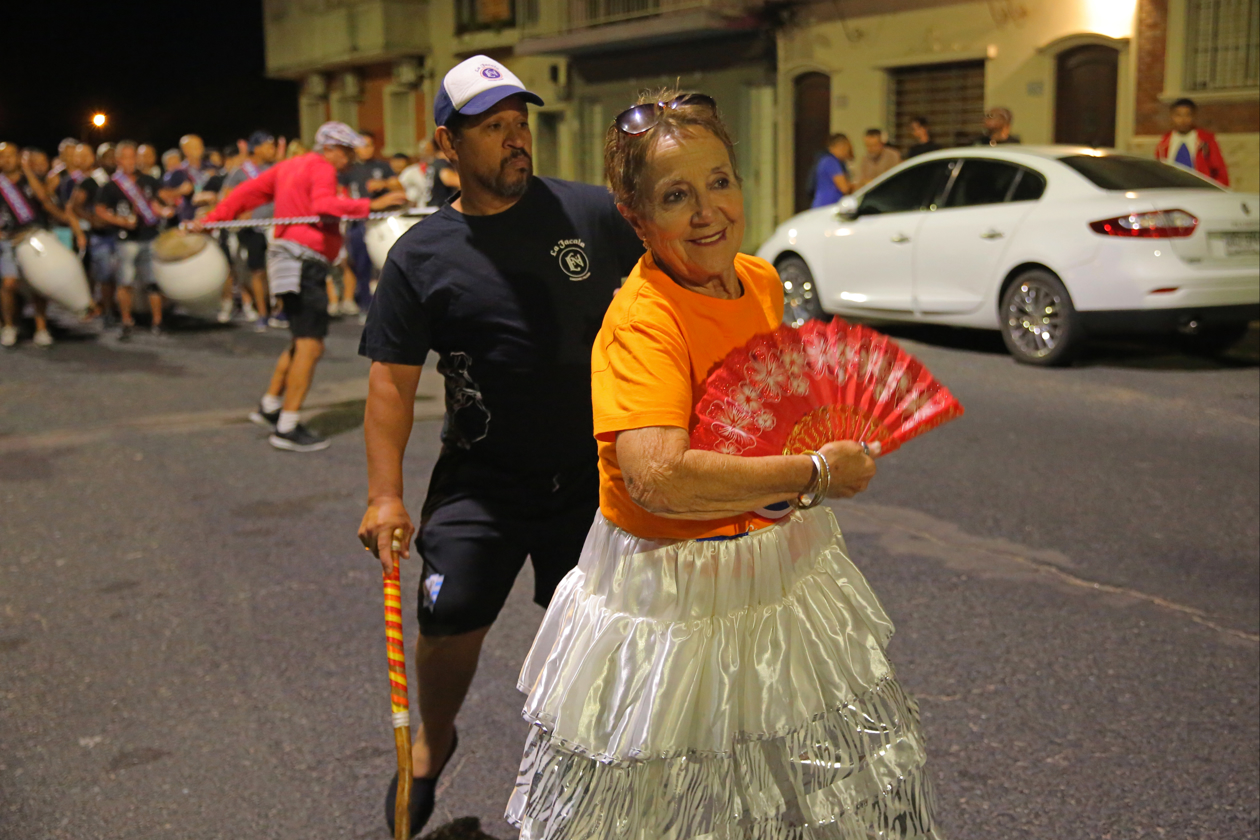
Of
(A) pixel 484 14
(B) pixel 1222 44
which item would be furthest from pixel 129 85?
(B) pixel 1222 44

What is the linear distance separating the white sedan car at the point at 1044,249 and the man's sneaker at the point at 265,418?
423 cm

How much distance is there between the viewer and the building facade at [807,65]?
1585 cm

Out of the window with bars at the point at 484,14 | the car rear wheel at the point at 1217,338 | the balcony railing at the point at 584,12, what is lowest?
the car rear wheel at the point at 1217,338

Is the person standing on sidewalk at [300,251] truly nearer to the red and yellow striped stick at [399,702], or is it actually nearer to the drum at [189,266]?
the drum at [189,266]

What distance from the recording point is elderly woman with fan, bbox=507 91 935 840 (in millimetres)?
2037

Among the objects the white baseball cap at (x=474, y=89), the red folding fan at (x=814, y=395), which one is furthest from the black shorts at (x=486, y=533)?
the red folding fan at (x=814, y=395)

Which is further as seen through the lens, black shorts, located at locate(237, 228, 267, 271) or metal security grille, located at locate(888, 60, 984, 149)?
metal security grille, located at locate(888, 60, 984, 149)

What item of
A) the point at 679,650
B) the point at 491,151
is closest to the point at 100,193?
the point at 491,151

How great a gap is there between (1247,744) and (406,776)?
7.73 ft

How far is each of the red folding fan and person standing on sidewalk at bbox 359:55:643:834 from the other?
959mm

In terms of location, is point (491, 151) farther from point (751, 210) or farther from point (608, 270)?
point (751, 210)

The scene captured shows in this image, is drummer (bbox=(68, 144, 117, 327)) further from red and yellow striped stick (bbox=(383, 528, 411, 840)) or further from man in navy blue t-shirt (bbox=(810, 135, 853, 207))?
red and yellow striped stick (bbox=(383, 528, 411, 840))

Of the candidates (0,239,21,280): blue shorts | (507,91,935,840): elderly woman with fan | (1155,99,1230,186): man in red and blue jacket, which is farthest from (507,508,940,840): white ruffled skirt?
(0,239,21,280): blue shorts

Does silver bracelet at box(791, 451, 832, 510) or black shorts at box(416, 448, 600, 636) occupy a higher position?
silver bracelet at box(791, 451, 832, 510)
